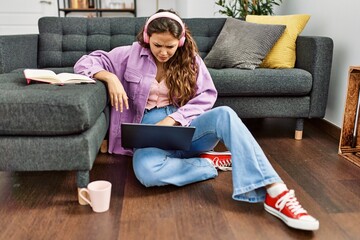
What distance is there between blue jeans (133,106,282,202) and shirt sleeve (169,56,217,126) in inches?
1.7

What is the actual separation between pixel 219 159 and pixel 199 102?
310 mm

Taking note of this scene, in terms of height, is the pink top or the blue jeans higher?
the pink top

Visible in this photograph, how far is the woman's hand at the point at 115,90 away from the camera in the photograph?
147 centimetres

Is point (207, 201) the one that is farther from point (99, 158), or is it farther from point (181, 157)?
point (99, 158)

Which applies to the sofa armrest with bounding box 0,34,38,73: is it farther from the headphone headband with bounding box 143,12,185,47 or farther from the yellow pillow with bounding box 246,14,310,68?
the yellow pillow with bounding box 246,14,310,68

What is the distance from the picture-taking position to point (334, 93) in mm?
2352

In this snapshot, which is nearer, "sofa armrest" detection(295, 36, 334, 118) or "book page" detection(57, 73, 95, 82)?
"book page" detection(57, 73, 95, 82)

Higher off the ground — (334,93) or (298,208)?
(334,93)

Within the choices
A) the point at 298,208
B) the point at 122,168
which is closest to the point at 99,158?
the point at 122,168

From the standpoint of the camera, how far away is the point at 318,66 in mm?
2133


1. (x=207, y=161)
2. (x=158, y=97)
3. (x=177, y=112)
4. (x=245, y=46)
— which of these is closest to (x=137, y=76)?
(x=158, y=97)

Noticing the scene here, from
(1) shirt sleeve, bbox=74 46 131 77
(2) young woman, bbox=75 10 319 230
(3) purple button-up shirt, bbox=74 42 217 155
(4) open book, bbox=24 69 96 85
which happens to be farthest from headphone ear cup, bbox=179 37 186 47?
(4) open book, bbox=24 69 96 85

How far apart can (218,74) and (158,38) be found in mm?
740

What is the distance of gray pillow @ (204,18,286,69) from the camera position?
88.2 inches
